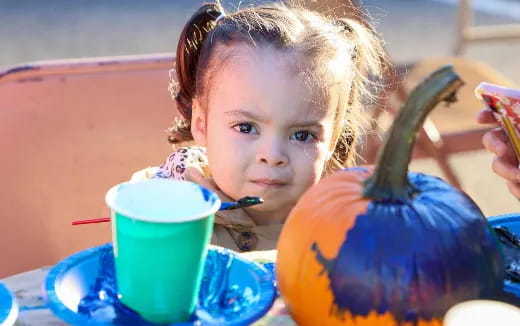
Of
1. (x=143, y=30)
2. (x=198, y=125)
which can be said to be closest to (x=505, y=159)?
(x=198, y=125)

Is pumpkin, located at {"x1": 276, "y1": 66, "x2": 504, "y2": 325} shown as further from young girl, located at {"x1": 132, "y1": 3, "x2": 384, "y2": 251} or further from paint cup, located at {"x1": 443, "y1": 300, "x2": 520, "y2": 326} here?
young girl, located at {"x1": 132, "y1": 3, "x2": 384, "y2": 251}

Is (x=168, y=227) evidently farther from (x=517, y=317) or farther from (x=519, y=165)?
(x=519, y=165)

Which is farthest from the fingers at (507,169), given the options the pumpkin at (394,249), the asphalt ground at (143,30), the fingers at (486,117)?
the asphalt ground at (143,30)

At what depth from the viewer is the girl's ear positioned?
1.94 meters

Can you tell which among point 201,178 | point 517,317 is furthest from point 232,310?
point 201,178

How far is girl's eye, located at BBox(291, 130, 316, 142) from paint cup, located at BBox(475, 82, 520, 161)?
0.36m

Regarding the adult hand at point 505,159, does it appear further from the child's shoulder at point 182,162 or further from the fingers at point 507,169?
the child's shoulder at point 182,162

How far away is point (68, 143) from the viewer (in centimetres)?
204

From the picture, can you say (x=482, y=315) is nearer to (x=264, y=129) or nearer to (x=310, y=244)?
(x=310, y=244)

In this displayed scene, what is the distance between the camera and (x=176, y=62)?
2.03 m

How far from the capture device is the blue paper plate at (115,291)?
109 cm

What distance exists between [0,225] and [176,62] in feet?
1.71

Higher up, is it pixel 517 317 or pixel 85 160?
pixel 517 317

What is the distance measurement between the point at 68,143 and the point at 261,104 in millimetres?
532
